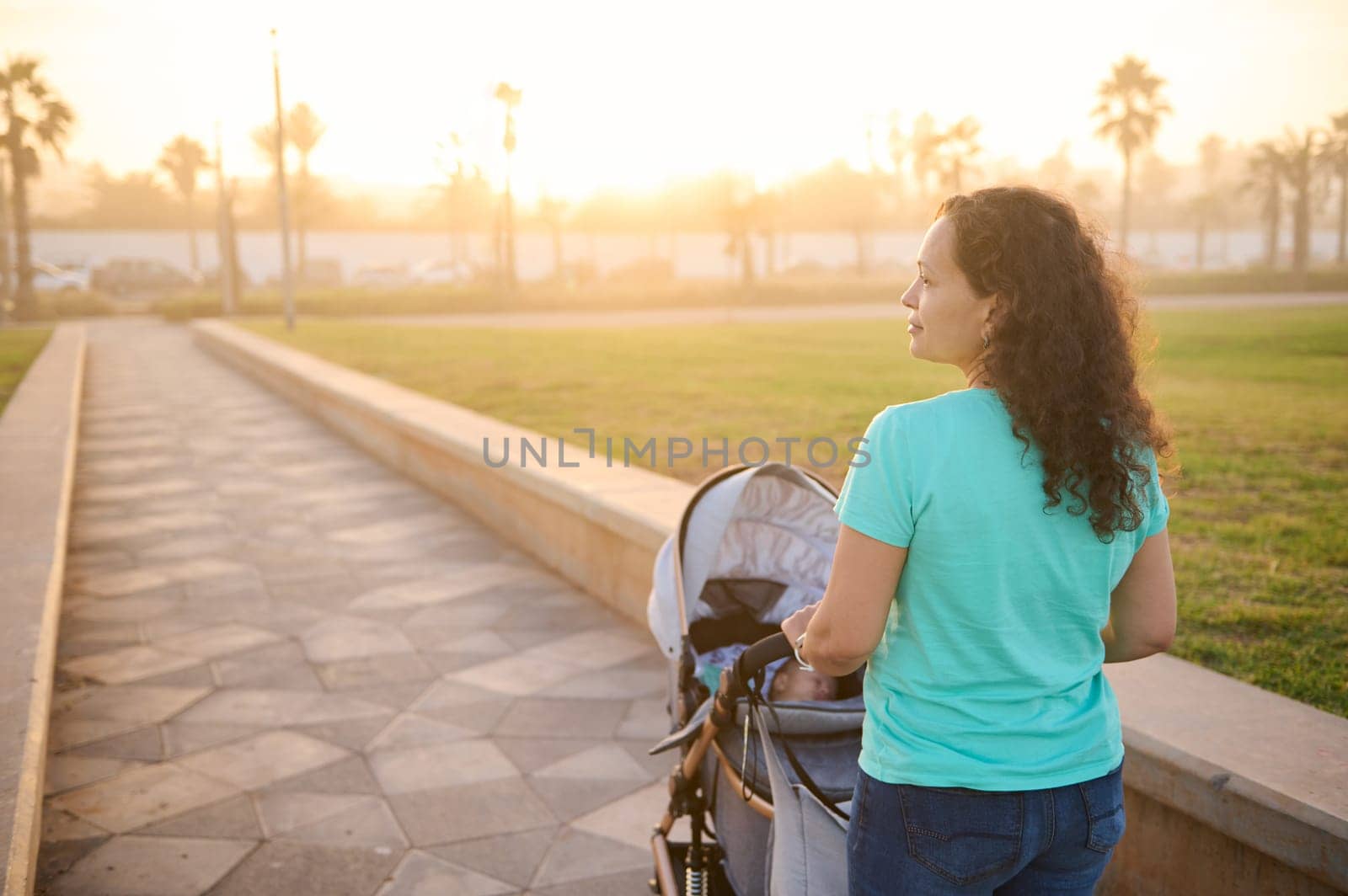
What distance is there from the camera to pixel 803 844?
196cm

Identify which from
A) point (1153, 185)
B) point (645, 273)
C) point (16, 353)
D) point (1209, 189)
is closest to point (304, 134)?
point (645, 273)

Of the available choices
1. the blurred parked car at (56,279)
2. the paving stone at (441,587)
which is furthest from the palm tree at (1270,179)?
the paving stone at (441,587)

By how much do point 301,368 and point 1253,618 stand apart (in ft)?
41.2

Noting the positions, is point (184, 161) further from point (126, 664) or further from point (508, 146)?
point (126, 664)

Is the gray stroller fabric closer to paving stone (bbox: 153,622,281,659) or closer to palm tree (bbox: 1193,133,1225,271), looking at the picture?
paving stone (bbox: 153,622,281,659)

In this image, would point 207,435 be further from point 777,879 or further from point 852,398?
point 777,879

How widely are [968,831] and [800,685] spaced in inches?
26.4

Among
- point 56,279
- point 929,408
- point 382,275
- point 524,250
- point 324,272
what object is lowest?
point 929,408

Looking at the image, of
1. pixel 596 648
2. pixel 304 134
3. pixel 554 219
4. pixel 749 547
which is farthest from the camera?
pixel 304 134

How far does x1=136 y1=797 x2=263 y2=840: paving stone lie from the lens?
11.3ft

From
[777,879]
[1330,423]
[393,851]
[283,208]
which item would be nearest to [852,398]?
[1330,423]

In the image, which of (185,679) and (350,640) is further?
(350,640)

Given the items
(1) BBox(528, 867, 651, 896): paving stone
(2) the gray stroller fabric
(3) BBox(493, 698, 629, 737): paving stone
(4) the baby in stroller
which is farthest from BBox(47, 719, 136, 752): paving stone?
(2) the gray stroller fabric

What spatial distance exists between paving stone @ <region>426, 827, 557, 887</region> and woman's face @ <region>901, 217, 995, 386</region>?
2.26m
